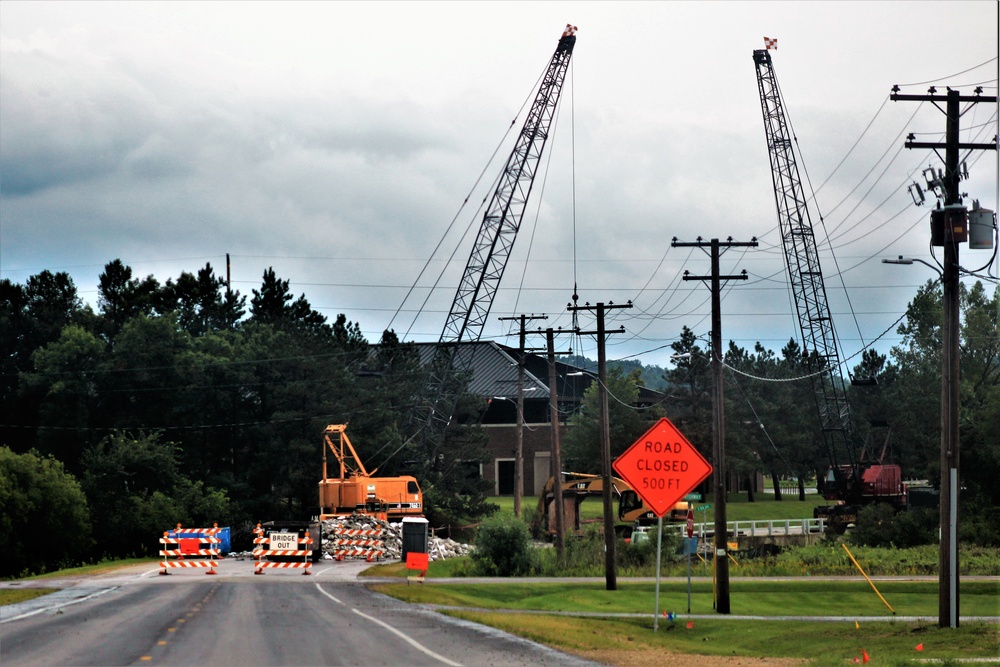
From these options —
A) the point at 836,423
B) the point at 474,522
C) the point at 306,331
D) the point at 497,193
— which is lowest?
the point at 474,522

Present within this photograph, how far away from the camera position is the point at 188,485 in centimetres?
7338

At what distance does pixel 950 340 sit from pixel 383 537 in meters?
38.6

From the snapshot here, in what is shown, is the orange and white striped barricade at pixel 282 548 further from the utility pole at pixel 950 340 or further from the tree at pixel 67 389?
the tree at pixel 67 389

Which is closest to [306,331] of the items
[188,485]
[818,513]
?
[188,485]

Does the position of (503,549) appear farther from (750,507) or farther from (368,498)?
(750,507)

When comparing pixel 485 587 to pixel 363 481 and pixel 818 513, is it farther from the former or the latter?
pixel 818 513

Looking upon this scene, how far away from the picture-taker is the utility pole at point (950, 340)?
24.4 meters

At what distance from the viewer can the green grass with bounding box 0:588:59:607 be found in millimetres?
29731

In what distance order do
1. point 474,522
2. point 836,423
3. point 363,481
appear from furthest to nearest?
point 836,423 → point 474,522 → point 363,481

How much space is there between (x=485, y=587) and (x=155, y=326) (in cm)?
5299

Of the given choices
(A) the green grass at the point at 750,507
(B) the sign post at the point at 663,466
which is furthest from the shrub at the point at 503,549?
(A) the green grass at the point at 750,507

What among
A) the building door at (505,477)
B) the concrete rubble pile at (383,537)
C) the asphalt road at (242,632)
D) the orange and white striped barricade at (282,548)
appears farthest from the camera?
the building door at (505,477)

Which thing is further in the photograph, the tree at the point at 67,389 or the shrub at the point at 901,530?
the tree at the point at 67,389

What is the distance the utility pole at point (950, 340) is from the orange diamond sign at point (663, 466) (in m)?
5.49
